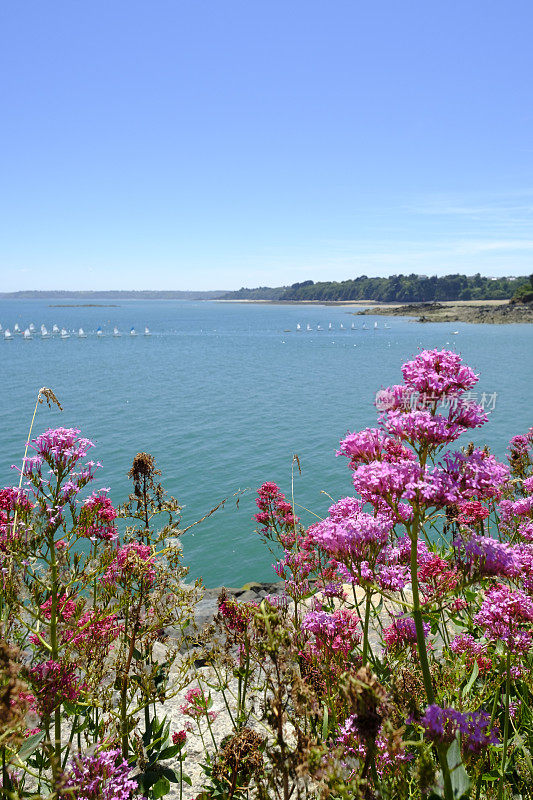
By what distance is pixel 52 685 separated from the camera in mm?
2824

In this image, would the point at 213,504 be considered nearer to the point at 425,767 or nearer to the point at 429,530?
the point at 429,530

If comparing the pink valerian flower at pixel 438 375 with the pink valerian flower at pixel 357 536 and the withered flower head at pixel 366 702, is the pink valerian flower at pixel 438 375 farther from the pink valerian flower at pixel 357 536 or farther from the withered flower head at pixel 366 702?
the withered flower head at pixel 366 702

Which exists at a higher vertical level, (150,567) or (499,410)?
(150,567)

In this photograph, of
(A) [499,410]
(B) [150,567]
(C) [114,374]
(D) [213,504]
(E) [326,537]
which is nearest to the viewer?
(E) [326,537]

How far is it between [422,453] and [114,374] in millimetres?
59810

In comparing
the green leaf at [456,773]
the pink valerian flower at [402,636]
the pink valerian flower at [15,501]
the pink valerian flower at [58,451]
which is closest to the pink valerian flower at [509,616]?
the pink valerian flower at [402,636]

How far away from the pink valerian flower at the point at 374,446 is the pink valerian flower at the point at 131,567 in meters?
1.43

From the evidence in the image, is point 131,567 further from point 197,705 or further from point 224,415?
point 224,415

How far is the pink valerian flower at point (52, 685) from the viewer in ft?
9.11

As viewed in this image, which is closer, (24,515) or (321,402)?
(24,515)

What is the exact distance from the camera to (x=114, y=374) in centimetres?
5962

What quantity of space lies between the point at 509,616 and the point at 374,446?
1.22m

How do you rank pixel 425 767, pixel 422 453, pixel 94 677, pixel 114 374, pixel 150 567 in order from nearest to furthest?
pixel 425 767, pixel 422 453, pixel 94 677, pixel 150 567, pixel 114 374

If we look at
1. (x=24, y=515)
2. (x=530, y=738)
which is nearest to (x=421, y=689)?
(x=530, y=738)
